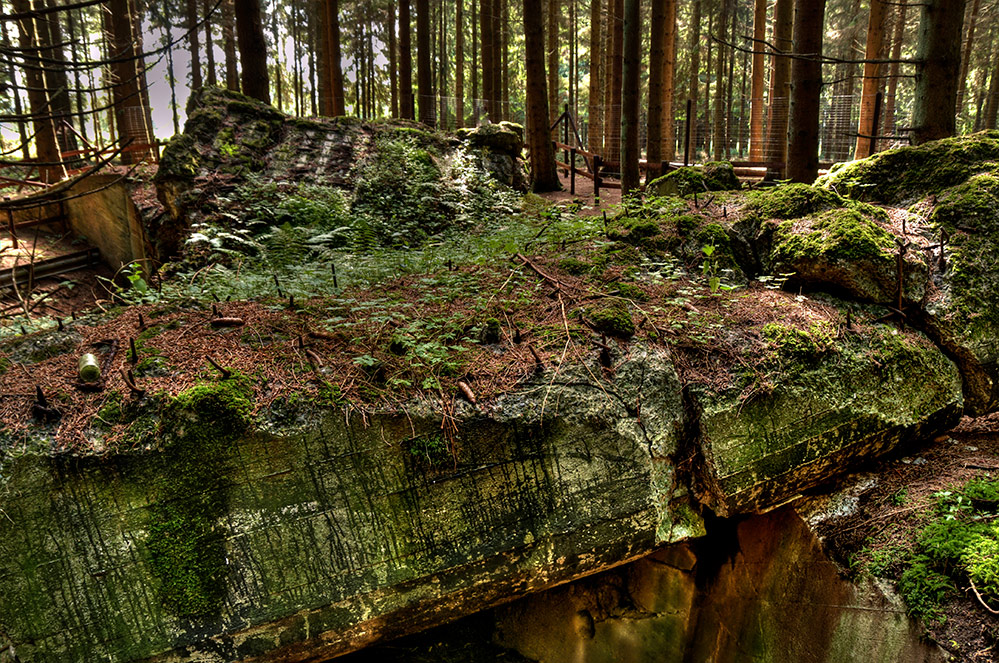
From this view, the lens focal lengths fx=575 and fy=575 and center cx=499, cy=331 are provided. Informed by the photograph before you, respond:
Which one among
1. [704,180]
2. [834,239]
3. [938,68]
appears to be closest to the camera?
[834,239]

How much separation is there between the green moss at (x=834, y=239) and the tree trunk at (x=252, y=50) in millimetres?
7446

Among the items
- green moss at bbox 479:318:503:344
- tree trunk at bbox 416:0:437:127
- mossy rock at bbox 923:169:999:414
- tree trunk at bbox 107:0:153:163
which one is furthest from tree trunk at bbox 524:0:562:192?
tree trunk at bbox 107:0:153:163

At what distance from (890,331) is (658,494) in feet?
7.13

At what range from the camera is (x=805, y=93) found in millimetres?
6480

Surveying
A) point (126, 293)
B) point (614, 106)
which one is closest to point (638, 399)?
point (126, 293)

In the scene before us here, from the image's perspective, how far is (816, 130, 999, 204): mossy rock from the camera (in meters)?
4.99

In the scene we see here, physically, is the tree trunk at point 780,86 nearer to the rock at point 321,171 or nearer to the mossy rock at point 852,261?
the rock at point 321,171

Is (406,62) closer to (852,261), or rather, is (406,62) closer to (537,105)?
(537,105)

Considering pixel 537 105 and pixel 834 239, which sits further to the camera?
pixel 537 105

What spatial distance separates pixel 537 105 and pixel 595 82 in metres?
10.9

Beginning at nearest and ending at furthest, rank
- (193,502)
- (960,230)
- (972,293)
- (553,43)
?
(193,502)
(972,293)
(960,230)
(553,43)

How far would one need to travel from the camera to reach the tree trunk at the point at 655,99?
863cm

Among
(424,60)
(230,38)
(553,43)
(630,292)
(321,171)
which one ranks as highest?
(230,38)

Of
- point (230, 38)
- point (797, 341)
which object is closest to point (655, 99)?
point (797, 341)
